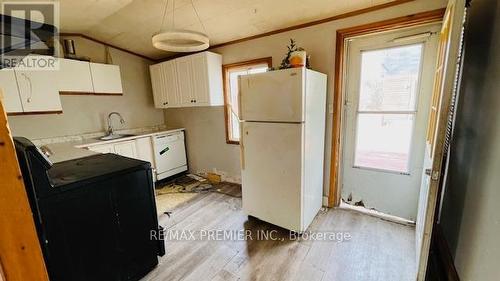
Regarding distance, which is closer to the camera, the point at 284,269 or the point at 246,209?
the point at 284,269

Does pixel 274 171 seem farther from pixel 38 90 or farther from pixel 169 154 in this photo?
pixel 38 90

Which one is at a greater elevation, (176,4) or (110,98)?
(176,4)

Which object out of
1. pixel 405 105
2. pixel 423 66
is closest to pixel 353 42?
pixel 423 66

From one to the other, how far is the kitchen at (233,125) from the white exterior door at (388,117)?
0.11 ft

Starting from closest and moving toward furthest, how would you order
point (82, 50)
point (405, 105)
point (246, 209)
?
point (405, 105), point (246, 209), point (82, 50)

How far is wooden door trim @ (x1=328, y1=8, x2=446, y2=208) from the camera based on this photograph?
Answer: 1.87 m

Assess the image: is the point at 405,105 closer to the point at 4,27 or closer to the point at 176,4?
the point at 176,4

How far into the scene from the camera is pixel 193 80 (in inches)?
126

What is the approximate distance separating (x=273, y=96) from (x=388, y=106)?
122 centimetres

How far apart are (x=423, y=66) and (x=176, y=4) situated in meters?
2.46

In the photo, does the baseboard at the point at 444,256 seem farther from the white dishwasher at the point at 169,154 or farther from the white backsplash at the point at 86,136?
the white backsplash at the point at 86,136

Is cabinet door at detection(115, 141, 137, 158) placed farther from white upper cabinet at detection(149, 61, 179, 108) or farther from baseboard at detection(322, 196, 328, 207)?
baseboard at detection(322, 196, 328, 207)

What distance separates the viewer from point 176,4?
7.29ft

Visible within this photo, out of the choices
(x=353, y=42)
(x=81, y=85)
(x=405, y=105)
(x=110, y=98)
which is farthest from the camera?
(x=110, y=98)
